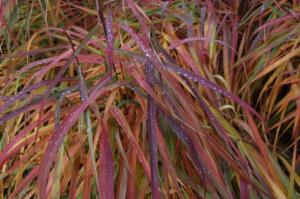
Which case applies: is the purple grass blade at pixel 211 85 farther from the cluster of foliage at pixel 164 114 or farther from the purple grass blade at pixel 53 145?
the purple grass blade at pixel 53 145

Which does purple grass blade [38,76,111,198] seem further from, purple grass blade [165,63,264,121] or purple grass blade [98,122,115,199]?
purple grass blade [165,63,264,121]

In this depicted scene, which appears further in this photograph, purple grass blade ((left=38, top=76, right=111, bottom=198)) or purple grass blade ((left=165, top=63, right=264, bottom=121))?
purple grass blade ((left=165, top=63, right=264, bottom=121))

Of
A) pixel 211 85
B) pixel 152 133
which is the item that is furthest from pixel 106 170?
pixel 211 85

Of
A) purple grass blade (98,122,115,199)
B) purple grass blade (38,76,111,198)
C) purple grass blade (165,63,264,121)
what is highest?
purple grass blade (165,63,264,121)

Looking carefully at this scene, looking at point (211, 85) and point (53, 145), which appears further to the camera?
point (211, 85)

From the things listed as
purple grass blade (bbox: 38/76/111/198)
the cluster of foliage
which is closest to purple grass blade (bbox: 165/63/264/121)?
the cluster of foliage

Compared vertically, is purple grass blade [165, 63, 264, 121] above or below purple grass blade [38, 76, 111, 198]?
above

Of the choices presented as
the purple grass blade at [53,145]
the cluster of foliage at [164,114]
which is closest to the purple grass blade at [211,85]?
the cluster of foliage at [164,114]

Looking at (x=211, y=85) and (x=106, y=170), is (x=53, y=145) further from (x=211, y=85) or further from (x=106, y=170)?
(x=211, y=85)

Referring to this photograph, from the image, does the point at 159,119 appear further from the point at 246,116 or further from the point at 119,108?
the point at 246,116
